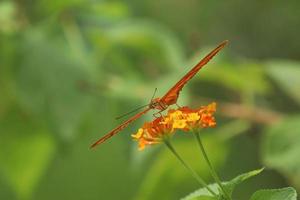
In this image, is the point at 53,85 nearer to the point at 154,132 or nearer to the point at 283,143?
the point at 283,143

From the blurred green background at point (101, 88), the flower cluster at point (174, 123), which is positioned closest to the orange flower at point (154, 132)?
the flower cluster at point (174, 123)

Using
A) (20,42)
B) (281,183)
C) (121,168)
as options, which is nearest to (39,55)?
(20,42)

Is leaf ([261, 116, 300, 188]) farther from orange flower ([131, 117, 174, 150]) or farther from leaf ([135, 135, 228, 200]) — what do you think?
orange flower ([131, 117, 174, 150])

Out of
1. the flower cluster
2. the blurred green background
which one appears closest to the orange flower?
the flower cluster

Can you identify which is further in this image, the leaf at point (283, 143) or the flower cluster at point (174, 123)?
the leaf at point (283, 143)

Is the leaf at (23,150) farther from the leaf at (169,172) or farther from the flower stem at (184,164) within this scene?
the flower stem at (184,164)

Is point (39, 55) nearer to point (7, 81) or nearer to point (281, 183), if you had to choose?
point (7, 81)
